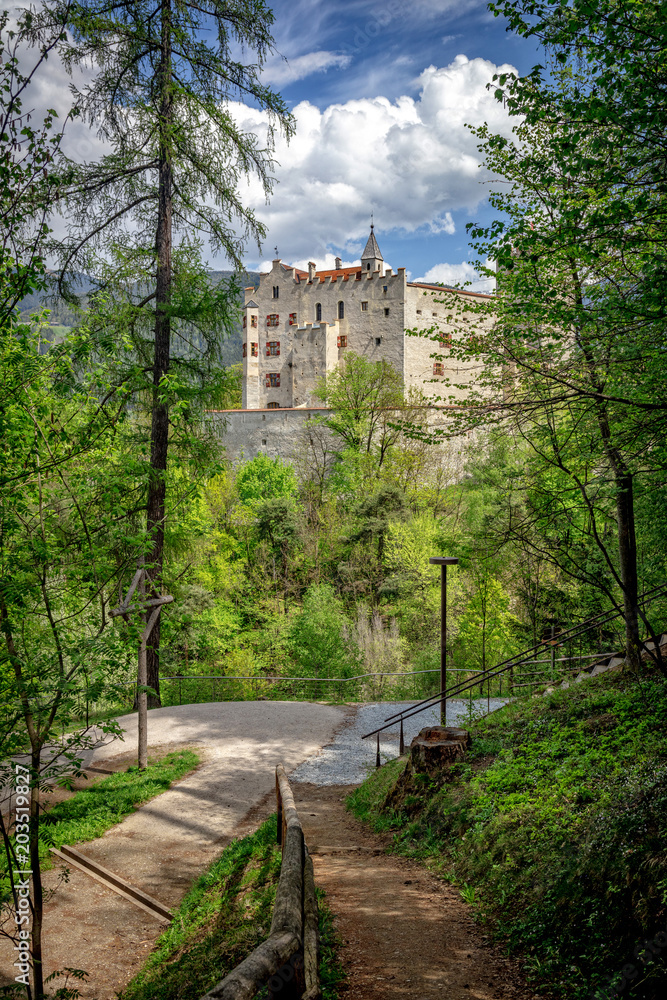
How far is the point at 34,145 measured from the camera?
4.23m

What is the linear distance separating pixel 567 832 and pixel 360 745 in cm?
859

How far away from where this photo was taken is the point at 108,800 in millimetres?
8984

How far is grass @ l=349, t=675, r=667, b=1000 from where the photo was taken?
3.65m

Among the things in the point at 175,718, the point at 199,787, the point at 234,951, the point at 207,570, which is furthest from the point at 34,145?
the point at 207,570

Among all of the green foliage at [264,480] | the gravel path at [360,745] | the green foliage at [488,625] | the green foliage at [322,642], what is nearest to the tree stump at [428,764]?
the gravel path at [360,745]

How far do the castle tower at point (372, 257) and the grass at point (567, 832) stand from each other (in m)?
50.3

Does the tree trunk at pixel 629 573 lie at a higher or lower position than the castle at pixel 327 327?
lower

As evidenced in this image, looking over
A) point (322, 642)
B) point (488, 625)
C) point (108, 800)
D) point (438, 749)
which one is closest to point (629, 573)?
point (438, 749)

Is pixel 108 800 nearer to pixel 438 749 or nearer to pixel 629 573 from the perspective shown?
pixel 438 749

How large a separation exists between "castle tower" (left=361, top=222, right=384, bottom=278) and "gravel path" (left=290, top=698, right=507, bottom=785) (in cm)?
4449

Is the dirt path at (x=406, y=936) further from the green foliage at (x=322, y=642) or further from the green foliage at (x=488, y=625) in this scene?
the green foliage at (x=322, y=642)

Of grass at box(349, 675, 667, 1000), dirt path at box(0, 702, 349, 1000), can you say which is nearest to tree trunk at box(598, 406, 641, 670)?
grass at box(349, 675, 667, 1000)

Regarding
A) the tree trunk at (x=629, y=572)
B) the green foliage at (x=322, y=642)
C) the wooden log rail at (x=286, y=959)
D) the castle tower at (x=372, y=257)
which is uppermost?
the castle tower at (x=372, y=257)

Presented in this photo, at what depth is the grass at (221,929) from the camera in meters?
4.29
